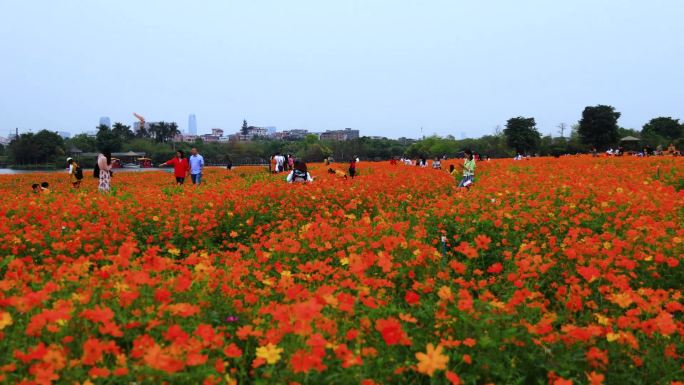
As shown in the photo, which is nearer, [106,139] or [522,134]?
[522,134]

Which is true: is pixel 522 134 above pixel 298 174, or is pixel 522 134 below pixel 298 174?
above

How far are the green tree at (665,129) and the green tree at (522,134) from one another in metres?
16.0

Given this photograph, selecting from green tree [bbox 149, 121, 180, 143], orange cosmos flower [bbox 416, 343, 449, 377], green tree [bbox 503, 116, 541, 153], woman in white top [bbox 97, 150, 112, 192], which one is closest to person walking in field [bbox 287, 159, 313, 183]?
woman in white top [bbox 97, 150, 112, 192]

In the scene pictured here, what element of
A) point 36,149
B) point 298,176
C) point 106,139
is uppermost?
point 106,139

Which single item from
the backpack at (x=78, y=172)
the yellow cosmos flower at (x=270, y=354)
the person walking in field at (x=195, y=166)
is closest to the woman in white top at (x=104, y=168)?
the person walking in field at (x=195, y=166)

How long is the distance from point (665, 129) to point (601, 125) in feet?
59.5

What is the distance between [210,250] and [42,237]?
1849mm

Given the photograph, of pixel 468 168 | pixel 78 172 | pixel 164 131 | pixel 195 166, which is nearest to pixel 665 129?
pixel 468 168

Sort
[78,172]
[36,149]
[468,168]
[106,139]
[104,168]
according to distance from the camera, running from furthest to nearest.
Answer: [106,139] < [36,149] < [78,172] < [468,168] < [104,168]

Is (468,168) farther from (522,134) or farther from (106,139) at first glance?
(106,139)

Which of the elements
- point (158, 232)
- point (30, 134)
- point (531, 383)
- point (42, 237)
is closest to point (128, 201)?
point (158, 232)

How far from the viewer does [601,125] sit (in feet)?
200

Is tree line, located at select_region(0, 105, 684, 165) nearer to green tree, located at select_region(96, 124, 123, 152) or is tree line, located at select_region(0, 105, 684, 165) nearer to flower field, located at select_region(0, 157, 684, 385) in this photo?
green tree, located at select_region(96, 124, 123, 152)

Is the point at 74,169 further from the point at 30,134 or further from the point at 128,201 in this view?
the point at 30,134
